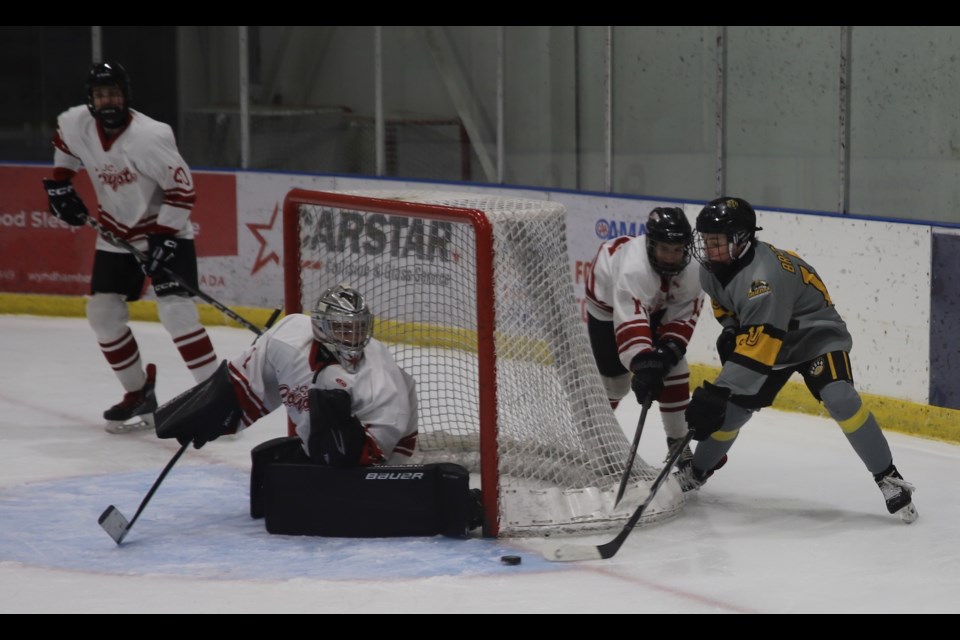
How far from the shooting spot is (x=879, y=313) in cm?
537

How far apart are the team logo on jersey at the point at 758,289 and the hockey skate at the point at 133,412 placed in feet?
7.91

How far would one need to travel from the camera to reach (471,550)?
152 inches

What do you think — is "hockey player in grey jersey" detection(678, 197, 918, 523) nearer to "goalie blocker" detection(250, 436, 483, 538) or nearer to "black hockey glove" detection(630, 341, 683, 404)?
"black hockey glove" detection(630, 341, 683, 404)

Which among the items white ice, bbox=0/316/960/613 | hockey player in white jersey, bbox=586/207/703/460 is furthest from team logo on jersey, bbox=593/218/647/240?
hockey player in white jersey, bbox=586/207/703/460

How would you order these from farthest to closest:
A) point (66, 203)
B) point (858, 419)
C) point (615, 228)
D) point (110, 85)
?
point (615, 228)
point (66, 203)
point (110, 85)
point (858, 419)

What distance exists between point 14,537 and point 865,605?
2.18 meters

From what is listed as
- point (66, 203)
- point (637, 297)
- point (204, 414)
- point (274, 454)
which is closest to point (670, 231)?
point (637, 297)

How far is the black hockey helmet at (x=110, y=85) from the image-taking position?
511cm

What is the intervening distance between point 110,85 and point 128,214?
0.45 m

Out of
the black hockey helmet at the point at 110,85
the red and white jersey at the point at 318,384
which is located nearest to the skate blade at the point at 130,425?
the black hockey helmet at the point at 110,85

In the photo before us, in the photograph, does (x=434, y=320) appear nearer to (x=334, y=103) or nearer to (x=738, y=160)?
(x=738, y=160)

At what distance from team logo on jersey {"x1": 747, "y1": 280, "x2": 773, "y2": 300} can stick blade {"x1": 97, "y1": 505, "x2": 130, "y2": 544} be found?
1692mm

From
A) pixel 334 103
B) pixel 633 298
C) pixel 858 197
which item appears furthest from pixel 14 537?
pixel 334 103

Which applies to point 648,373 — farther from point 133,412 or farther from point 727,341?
point 133,412
